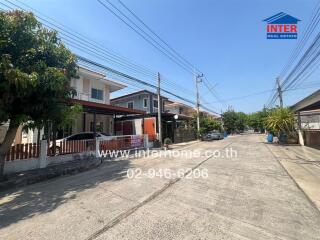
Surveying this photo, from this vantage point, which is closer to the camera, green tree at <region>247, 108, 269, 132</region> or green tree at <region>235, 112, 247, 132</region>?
green tree at <region>247, 108, 269, 132</region>

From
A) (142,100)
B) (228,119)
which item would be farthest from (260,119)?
(228,119)

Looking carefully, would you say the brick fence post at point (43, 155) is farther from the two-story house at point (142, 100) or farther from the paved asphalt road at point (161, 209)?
the two-story house at point (142, 100)

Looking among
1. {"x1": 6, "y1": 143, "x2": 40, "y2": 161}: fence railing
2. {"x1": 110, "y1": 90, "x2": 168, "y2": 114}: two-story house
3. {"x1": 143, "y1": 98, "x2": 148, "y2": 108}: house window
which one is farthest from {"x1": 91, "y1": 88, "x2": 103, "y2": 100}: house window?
{"x1": 6, "y1": 143, "x2": 40, "y2": 161}: fence railing

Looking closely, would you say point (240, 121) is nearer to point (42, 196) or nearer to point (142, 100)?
point (142, 100)

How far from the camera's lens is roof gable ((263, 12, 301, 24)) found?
1286 centimetres

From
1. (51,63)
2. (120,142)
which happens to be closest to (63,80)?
(51,63)

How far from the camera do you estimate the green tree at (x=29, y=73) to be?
6.55 meters

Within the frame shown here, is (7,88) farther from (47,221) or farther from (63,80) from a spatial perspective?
(47,221)

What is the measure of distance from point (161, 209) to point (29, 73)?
20.2ft

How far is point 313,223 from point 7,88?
8.56 metres

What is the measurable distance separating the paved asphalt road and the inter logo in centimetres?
900

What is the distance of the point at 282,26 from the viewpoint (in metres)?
13.0

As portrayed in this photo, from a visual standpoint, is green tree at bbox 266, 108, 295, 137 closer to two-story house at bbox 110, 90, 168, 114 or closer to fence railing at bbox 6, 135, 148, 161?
fence railing at bbox 6, 135, 148, 161

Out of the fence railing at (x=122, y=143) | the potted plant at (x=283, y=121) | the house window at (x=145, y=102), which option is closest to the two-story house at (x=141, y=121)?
the house window at (x=145, y=102)
